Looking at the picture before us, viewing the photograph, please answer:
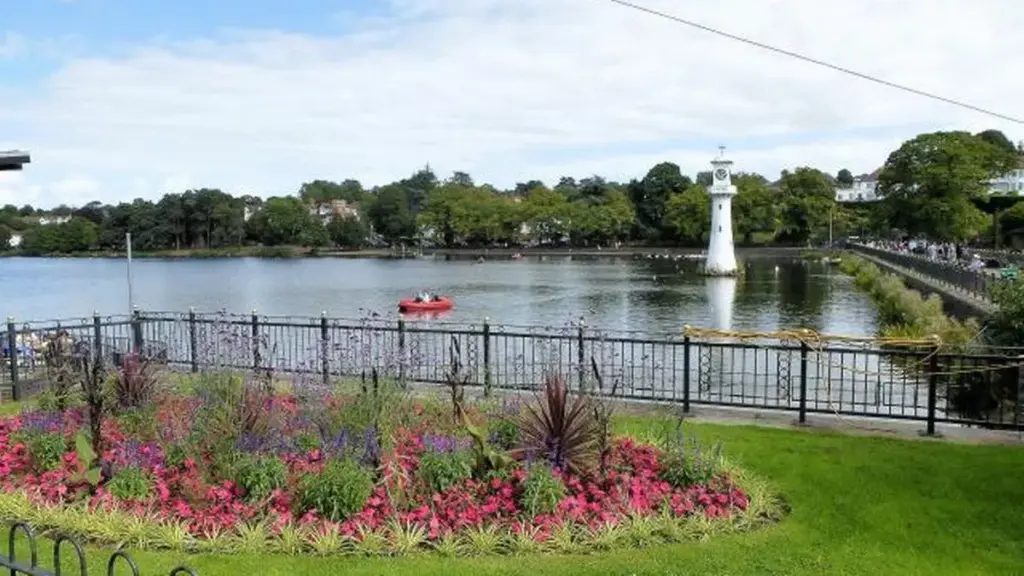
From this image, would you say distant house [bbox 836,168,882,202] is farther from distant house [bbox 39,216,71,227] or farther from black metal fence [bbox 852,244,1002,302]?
distant house [bbox 39,216,71,227]

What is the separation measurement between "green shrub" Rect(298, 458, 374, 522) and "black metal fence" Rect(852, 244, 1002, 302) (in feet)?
69.6

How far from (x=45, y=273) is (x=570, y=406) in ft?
387

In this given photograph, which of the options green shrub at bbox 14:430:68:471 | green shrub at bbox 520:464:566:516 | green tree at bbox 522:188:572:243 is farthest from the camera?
green tree at bbox 522:188:572:243

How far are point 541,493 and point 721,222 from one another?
70957 mm

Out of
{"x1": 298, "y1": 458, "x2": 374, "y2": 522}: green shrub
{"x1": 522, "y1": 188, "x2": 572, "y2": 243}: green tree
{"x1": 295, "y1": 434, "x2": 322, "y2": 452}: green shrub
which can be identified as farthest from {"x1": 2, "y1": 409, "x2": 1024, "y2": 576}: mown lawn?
{"x1": 522, "y1": 188, "x2": 572, "y2": 243}: green tree

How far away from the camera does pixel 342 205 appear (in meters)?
177

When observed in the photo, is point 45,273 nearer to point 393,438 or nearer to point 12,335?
point 12,335

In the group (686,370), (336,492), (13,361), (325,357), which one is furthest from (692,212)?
(336,492)

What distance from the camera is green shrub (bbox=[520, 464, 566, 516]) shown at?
7086mm

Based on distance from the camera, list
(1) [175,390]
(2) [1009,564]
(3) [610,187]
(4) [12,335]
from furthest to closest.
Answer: (3) [610,187]
(4) [12,335]
(1) [175,390]
(2) [1009,564]

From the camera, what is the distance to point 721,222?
75.1m

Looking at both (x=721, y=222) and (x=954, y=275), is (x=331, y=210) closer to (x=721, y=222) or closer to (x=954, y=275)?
(x=721, y=222)

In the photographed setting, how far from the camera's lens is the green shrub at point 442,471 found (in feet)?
24.2

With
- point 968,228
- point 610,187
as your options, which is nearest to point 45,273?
point 610,187
